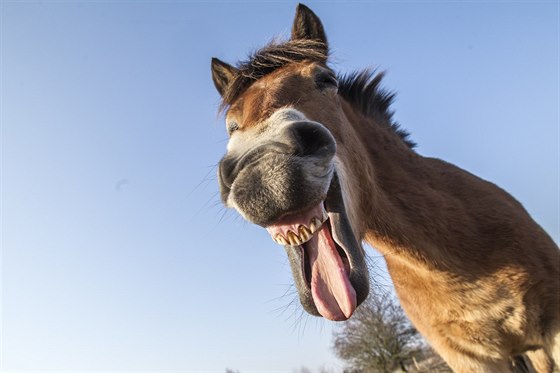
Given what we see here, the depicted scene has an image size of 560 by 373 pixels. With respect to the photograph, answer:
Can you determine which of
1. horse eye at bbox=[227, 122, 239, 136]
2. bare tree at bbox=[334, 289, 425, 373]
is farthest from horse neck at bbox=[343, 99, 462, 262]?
bare tree at bbox=[334, 289, 425, 373]

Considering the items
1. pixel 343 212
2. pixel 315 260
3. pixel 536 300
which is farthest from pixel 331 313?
pixel 536 300

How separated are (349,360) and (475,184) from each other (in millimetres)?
39554

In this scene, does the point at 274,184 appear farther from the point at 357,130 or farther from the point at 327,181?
the point at 357,130

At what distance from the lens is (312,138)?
8.18ft

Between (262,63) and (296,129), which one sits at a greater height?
(262,63)

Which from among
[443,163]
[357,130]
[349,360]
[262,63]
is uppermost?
[262,63]

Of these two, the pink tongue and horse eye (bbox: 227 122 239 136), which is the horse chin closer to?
the pink tongue

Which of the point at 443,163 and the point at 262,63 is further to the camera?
the point at 443,163

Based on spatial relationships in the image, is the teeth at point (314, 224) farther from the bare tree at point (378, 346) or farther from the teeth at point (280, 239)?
the bare tree at point (378, 346)

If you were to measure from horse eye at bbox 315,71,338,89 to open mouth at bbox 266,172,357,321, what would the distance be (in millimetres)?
1236

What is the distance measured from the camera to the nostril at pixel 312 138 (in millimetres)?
2441

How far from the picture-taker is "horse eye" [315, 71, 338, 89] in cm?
359

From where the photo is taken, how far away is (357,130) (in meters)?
4.23

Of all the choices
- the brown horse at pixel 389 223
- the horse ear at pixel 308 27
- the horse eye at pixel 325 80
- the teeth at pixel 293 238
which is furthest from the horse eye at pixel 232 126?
the teeth at pixel 293 238
